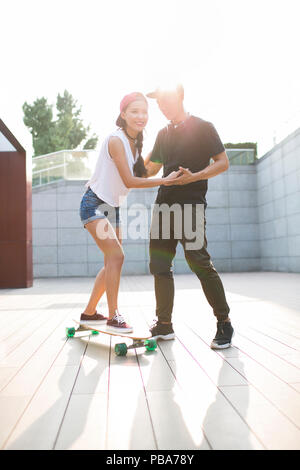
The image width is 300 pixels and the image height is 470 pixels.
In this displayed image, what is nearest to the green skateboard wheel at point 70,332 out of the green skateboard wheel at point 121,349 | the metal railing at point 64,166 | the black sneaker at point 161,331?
the black sneaker at point 161,331

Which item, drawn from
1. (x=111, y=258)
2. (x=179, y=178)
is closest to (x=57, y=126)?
(x=111, y=258)

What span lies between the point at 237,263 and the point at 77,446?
44.9 ft

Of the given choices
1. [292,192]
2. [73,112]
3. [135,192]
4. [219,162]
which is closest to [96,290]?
[219,162]

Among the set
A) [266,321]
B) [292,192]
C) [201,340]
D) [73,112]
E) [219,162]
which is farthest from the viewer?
[73,112]

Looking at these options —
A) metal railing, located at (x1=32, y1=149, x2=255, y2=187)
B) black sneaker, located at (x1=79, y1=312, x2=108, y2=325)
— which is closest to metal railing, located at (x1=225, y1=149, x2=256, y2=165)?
metal railing, located at (x1=32, y1=149, x2=255, y2=187)

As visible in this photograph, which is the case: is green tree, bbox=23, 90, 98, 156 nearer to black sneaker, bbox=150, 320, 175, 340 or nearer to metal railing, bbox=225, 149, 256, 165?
metal railing, bbox=225, 149, 256, 165

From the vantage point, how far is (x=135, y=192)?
1462 cm

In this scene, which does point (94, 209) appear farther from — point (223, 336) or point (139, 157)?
point (223, 336)

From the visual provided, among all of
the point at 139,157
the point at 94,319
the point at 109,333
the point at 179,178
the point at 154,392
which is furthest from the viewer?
the point at 94,319

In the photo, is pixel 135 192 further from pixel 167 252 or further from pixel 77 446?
pixel 77 446

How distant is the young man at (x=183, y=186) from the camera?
116 inches

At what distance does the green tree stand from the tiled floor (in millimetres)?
31296

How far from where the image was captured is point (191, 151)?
121 inches

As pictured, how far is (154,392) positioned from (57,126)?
113ft
